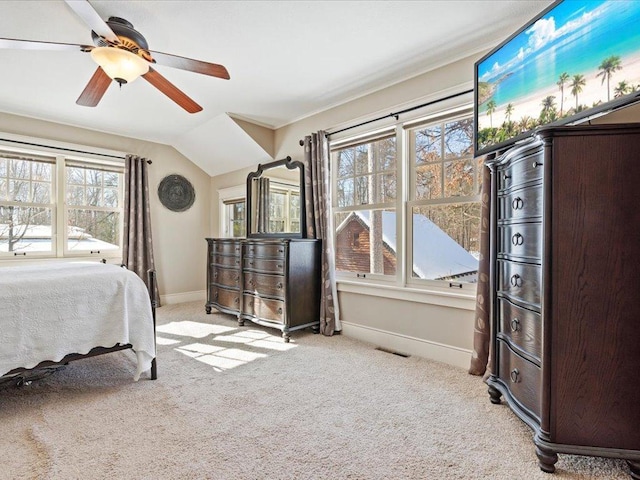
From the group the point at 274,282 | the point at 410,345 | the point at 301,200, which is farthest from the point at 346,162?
the point at 410,345

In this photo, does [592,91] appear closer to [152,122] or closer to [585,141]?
[585,141]

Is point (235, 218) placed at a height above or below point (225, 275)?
above

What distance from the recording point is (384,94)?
3143 mm

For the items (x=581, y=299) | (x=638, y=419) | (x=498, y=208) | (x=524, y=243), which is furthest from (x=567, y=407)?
(x=498, y=208)

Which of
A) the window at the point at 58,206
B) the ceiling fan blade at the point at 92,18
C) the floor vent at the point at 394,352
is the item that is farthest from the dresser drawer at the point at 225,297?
the ceiling fan blade at the point at 92,18

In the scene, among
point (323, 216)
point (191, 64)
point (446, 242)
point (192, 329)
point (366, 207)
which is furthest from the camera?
point (192, 329)

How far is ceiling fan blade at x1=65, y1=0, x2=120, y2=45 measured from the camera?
5.00 feet

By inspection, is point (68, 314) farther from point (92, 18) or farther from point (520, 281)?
point (520, 281)

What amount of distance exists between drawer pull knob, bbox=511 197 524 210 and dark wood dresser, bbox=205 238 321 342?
211 centimetres

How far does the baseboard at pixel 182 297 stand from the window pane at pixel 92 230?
3.28 ft

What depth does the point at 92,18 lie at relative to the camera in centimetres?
165

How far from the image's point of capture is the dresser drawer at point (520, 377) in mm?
1521

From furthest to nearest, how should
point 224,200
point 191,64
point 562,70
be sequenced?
1. point 224,200
2. point 191,64
3. point 562,70

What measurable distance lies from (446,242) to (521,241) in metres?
1.16
